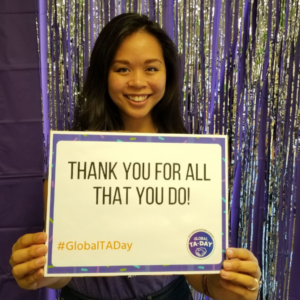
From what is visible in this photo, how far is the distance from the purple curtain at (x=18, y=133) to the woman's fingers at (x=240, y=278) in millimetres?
816

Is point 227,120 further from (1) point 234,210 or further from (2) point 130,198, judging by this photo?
(2) point 130,198

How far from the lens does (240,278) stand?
55 cm

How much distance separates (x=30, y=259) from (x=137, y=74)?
0.48m

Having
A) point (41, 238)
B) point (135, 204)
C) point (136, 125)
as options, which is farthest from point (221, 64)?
point (41, 238)

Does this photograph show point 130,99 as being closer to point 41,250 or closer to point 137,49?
point 137,49

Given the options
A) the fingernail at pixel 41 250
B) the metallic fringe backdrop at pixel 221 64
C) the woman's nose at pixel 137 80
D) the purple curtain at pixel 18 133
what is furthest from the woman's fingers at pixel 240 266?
the purple curtain at pixel 18 133

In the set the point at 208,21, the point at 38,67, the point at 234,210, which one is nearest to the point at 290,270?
the point at 234,210

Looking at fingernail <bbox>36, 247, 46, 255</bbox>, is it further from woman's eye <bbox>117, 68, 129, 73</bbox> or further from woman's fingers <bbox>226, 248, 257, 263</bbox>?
woman's eye <bbox>117, 68, 129, 73</bbox>

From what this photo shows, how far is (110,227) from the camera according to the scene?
0.55m

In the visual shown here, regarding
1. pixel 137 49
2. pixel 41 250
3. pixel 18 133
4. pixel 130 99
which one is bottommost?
pixel 41 250

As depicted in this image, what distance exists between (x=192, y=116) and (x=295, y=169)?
464 mm

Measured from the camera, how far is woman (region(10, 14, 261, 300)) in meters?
0.68

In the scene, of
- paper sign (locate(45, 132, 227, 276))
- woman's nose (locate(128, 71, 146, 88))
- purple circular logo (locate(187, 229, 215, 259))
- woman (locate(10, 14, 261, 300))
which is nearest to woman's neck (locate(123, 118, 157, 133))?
woman (locate(10, 14, 261, 300))

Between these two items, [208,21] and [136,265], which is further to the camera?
[208,21]
